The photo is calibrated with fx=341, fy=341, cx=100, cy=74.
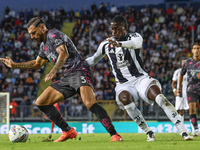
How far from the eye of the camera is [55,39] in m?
5.53

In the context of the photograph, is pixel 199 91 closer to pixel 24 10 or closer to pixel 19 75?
pixel 19 75

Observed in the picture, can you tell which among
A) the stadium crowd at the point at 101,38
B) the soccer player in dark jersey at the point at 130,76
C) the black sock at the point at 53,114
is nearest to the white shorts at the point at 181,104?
the stadium crowd at the point at 101,38

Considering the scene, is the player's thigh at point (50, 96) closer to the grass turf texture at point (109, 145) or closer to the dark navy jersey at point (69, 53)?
the dark navy jersey at point (69, 53)

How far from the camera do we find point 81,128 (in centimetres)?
1362

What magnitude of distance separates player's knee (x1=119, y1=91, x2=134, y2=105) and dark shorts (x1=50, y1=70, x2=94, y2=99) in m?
0.54

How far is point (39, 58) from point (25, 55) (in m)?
13.9

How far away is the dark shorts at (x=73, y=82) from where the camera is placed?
5605 millimetres

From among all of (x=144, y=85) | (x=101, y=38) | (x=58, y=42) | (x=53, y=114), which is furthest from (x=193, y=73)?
(x=101, y=38)

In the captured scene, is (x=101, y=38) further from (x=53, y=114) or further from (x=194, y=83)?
(x=53, y=114)

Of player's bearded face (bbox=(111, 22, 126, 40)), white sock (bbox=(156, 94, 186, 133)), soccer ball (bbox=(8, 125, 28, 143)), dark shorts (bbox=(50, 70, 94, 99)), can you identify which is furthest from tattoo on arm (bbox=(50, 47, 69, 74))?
white sock (bbox=(156, 94, 186, 133))

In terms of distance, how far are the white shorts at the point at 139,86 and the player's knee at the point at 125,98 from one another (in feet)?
0.25

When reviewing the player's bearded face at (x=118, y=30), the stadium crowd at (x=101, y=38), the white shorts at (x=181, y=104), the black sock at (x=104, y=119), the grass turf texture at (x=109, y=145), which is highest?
the stadium crowd at (x=101, y=38)

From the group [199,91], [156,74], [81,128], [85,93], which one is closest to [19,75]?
[81,128]

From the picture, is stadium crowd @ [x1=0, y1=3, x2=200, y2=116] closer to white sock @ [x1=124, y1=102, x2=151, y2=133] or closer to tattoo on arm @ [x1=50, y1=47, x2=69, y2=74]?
white sock @ [x1=124, y1=102, x2=151, y2=133]
